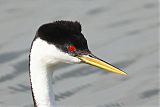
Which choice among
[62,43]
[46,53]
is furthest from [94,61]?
[46,53]

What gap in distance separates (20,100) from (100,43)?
1.89 m

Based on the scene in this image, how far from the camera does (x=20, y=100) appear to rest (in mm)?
10367

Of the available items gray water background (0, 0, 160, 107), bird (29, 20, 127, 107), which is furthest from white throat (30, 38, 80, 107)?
gray water background (0, 0, 160, 107)

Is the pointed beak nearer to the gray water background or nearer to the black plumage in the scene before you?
the black plumage

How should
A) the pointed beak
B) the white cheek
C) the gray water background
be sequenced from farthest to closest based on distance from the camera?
the gray water background < the pointed beak < the white cheek

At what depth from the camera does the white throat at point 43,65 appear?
7500 millimetres

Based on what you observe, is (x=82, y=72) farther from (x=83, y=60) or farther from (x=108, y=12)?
(x=83, y=60)

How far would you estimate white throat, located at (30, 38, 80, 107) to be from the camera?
7500 millimetres

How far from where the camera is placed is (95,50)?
11477 millimetres

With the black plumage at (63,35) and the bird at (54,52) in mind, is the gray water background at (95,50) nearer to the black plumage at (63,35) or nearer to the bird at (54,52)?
the bird at (54,52)

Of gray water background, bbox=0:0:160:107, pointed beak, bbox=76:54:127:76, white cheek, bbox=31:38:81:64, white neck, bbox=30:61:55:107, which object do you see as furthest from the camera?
gray water background, bbox=0:0:160:107

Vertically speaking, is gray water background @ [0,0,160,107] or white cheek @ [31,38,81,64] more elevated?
white cheek @ [31,38,81,64]

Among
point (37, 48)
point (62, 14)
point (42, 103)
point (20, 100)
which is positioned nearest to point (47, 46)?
point (37, 48)

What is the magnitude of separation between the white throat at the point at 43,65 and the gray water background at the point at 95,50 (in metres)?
2.41
